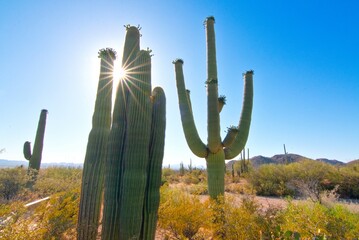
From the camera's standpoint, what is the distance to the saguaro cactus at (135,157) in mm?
4188

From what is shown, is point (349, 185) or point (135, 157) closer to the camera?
point (135, 157)

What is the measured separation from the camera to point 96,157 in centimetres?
520

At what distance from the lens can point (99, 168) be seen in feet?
17.0

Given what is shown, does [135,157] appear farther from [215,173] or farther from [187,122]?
[187,122]

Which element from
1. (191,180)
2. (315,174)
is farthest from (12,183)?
(315,174)

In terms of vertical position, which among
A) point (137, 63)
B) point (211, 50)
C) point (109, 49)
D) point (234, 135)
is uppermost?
point (211, 50)

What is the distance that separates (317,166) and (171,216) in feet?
50.4

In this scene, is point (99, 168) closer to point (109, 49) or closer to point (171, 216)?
point (171, 216)

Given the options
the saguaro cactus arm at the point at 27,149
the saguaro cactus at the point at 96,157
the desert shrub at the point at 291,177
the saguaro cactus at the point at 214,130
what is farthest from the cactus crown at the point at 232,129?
the saguaro cactus arm at the point at 27,149

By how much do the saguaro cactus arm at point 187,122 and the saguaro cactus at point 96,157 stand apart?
2672mm

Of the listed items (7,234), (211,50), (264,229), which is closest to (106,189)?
(7,234)

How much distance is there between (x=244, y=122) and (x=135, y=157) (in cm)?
445

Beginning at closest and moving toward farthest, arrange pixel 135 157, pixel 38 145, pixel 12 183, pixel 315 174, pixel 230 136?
pixel 135 157 → pixel 230 136 → pixel 12 183 → pixel 38 145 → pixel 315 174

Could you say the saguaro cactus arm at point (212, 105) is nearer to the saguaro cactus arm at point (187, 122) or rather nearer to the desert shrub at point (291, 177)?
the saguaro cactus arm at point (187, 122)
